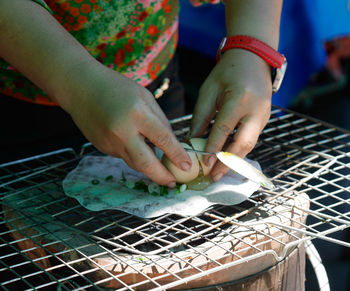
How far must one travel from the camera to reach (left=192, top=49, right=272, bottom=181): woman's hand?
1386 millimetres

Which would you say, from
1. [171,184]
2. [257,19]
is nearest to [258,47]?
[257,19]

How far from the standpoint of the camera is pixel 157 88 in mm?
1896

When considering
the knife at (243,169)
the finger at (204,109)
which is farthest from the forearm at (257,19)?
the knife at (243,169)

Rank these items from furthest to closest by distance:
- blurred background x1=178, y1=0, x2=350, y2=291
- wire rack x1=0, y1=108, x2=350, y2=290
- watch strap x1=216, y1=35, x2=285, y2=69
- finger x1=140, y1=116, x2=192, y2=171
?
blurred background x1=178, y1=0, x2=350, y2=291 < watch strap x1=216, y1=35, x2=285, y2=69 < finger x1=140, y1=116, x2=192, y2=171 < wire rack x1=0, y1=108, x2=350, y2=290

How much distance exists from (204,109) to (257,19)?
1.25ft

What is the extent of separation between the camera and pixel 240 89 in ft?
4.55

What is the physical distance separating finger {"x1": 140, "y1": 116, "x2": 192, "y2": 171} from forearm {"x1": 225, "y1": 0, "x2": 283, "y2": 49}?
52cm

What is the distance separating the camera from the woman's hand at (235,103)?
54.6 inches

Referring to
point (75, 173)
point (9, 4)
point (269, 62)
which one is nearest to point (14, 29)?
point (9, 4)

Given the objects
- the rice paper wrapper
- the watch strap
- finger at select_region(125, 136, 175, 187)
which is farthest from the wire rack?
the watch strap

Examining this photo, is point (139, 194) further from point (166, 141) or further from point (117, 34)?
point (117, 34)

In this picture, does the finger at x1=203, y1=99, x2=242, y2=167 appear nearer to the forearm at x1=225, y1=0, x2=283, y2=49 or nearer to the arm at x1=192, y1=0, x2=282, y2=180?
the arm at x1=192, y1=0, x2=282, y2=180

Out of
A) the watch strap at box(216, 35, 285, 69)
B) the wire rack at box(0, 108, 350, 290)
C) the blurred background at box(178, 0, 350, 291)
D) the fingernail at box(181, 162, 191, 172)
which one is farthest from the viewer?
the blurred background at box(178, 0, 350, 291)

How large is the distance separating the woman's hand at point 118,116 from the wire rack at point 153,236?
0.73 ft
